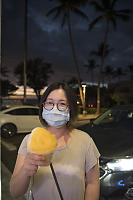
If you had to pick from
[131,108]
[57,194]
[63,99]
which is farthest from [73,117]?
[131,108]

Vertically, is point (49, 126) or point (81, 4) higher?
point (81, 4)

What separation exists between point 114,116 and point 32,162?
258cm

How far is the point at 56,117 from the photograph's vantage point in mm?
956

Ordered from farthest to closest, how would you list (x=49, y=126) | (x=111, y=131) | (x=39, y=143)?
(x=111, y=131)
(x=49, y=126)
(x=39, y=143)

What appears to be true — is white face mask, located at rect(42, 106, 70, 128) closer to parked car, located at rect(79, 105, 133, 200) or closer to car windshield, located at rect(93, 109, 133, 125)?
parked car, located at rect(79, 105, 133, 200)

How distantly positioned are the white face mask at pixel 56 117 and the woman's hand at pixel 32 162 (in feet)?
0.76

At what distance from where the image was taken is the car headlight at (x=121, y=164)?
198 cm

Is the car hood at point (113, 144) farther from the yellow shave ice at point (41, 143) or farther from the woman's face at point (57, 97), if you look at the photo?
the yellow shave ice at point (41, 143)

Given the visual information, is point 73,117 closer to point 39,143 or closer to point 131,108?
point 39,143

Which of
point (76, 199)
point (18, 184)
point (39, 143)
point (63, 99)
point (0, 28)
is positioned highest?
point (0, 28)

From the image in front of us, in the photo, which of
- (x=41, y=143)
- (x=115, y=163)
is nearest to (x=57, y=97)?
(x=41, y=143)

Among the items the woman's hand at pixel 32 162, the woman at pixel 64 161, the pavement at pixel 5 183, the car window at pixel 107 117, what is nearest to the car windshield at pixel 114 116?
the car window at pixel 107 117

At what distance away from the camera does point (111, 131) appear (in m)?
2.51

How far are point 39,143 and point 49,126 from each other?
0.87 feet
